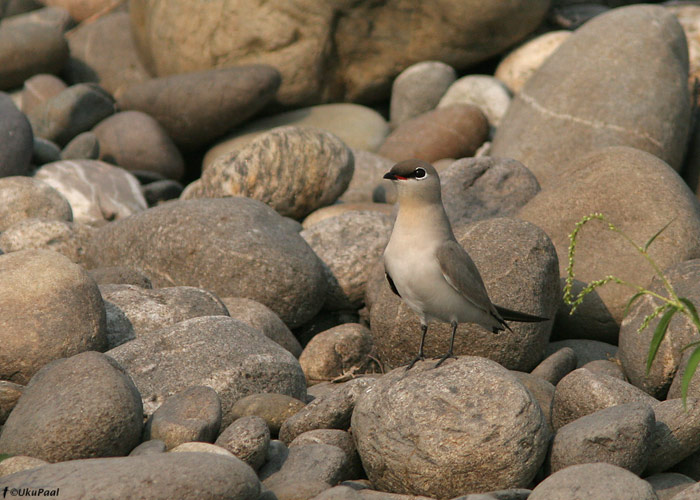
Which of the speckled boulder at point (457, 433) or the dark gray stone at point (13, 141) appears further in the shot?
the dark gray stone at point (13, 141)

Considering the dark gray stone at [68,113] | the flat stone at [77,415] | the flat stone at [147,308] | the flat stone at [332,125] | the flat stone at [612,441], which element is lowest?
the flat stone at [332,125]

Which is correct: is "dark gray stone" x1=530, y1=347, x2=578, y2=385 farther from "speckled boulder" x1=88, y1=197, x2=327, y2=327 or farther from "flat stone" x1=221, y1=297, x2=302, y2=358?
"speckled boulder" x1=88, y1=197, x2=327, y2=327

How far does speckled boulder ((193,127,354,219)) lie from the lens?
10711 mm

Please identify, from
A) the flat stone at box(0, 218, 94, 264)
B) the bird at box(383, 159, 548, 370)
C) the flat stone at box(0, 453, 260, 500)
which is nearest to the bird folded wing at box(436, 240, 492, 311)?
the bird at box(383, 159, 548, 370)

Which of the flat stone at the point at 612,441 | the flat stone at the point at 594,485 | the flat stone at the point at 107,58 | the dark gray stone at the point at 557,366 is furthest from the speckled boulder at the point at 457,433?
the flat stone at the point at 107,58

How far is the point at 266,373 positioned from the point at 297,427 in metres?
0.75

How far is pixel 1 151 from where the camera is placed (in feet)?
36.7

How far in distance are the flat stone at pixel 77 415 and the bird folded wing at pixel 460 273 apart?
6.94 ft

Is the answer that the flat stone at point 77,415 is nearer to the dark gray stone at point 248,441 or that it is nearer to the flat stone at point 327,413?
the dark gray stone at point 248,441

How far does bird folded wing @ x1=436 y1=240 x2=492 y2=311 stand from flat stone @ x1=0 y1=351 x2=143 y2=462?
6.94 ft

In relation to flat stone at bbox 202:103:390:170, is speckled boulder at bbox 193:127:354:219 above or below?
above

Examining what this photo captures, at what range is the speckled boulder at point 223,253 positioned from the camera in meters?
8.29

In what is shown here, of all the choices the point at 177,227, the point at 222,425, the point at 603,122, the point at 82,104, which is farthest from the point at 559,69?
the point at 222,425

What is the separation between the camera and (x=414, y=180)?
5238mm
